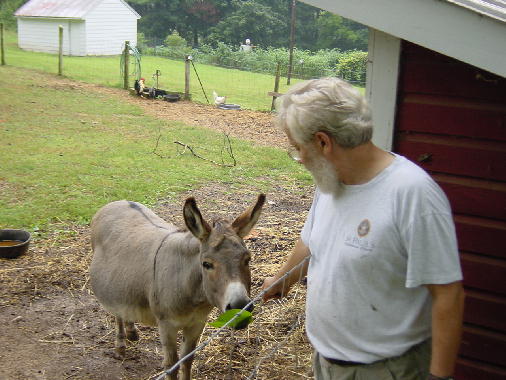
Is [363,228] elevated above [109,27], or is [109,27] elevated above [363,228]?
[109,27]

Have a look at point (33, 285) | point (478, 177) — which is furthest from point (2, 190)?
point (478, 177)

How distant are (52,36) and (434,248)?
134 ft

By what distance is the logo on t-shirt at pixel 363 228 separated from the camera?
2008 mm

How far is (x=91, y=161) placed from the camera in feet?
35.8

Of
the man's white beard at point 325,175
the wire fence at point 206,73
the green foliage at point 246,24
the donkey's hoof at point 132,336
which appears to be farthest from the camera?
the green foliage at point 246,24

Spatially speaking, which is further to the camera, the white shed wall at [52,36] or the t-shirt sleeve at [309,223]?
the white shed wall at [52,36]

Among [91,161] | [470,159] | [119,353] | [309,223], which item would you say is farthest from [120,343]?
[91,161]

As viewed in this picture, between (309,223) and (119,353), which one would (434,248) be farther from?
(119,353)

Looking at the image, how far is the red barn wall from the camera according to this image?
3.13 meters

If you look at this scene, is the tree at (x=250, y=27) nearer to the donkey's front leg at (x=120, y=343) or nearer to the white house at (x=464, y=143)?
the donkey's front leg at (x=120, y=343)

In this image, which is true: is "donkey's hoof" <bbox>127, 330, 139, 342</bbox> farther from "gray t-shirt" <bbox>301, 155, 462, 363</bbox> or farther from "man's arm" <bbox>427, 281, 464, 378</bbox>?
"man's arm" <bbox>427, 281, 464, 378</bbox>

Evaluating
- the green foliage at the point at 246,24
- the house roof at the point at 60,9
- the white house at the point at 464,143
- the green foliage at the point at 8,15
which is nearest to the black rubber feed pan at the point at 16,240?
the white house at the point at 464,143

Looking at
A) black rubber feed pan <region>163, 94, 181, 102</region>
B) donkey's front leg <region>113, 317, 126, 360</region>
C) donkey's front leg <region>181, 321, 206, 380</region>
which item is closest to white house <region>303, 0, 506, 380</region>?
donkey's front leg <region>181, 321, 206, 380</region>

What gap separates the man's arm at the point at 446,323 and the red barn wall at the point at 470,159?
4.80ft
